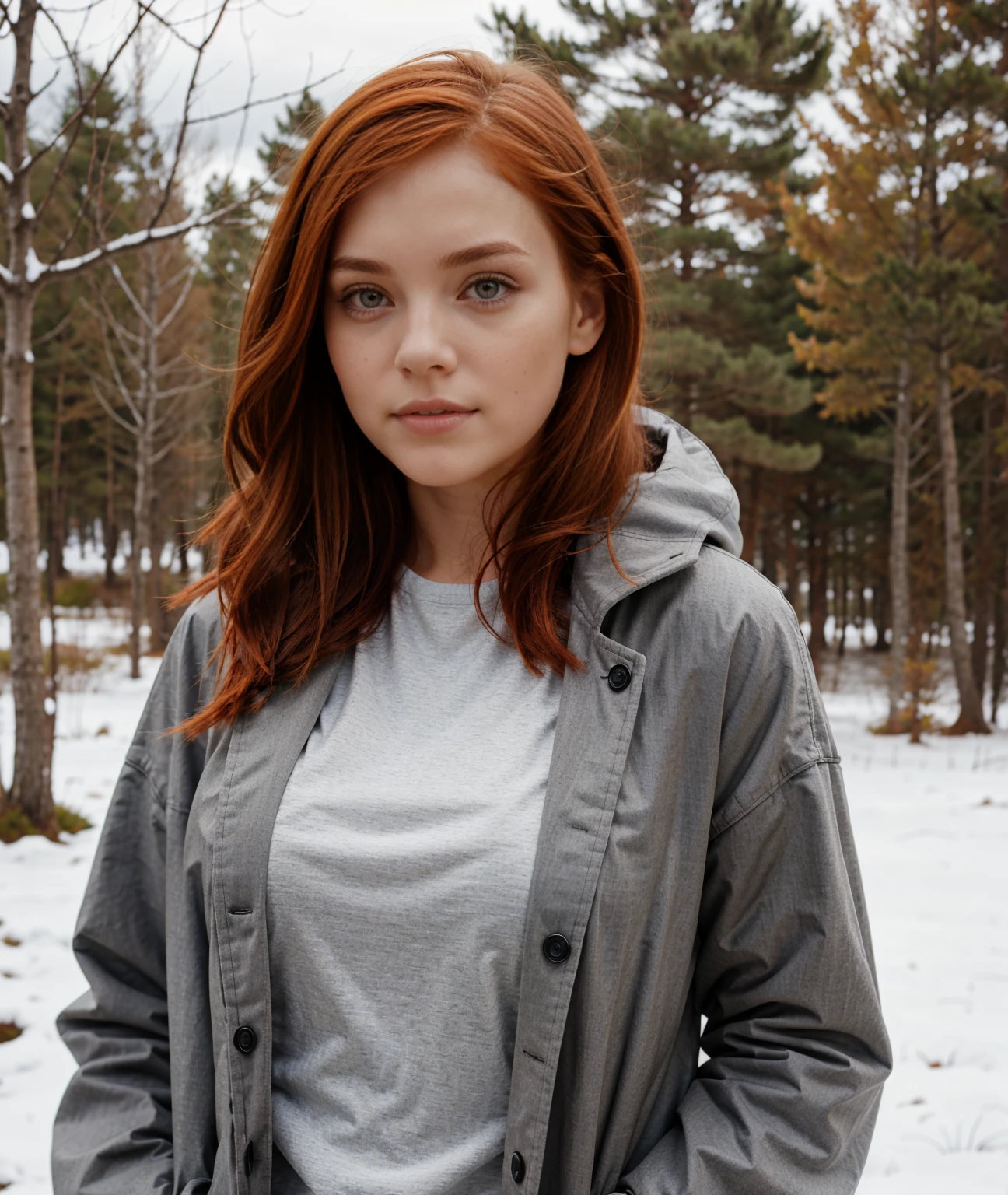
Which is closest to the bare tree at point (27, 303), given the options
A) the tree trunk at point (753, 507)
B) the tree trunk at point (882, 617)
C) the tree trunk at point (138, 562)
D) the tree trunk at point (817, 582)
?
the tree trunk at point (138, 562)

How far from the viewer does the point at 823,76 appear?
40.6 ft

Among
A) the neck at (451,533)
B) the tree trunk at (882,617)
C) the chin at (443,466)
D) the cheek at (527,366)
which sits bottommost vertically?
the tree trunk at (882,617)

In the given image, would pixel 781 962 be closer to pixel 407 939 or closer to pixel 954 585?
pixel 407 939

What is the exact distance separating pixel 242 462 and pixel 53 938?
3406 millimetres

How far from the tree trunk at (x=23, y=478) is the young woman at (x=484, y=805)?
392 centimetres

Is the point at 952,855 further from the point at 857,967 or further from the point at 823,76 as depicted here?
the point at 823,76

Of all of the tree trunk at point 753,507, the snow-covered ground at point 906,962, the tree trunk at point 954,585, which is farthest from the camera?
the tree trunk at point 753,507

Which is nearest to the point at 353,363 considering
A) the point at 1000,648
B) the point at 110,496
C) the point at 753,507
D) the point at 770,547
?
the point at 1000,648

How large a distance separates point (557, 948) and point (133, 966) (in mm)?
796

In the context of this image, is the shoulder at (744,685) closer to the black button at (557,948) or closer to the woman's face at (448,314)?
the black button at (557,948)

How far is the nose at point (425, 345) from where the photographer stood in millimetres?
1319

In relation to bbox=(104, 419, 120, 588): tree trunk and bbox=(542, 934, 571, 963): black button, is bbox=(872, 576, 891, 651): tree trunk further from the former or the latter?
bbox=(542, 934, 571, 963): black button

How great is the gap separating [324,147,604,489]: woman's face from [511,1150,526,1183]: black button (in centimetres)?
87

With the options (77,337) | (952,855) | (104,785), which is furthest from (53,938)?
(77,337)
